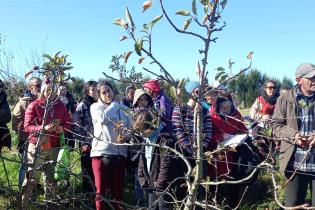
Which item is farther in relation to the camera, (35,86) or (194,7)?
(35,86)

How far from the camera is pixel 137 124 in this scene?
194 cm

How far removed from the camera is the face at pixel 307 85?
11.0 feet

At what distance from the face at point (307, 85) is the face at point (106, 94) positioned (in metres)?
1.85

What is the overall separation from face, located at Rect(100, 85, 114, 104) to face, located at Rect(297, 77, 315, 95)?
1.85m

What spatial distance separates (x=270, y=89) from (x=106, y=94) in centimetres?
254

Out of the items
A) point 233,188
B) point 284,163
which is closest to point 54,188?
point 284,163

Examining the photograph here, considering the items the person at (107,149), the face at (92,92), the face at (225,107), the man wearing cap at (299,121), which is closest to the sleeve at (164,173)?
the person at (107,149)

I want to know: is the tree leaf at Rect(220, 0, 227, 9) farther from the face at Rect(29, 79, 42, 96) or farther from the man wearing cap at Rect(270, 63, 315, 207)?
the face at Rect(29, 79, 42, 96)

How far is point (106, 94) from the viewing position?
4.33m

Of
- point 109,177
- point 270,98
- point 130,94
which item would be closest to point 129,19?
point 109,177

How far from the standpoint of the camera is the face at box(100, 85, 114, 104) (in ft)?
14.2

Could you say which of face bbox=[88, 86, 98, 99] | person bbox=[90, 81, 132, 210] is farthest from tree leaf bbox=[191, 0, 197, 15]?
face bbox=[88, 86, 98, 99]

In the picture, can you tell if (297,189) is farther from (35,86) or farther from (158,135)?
(35,86)

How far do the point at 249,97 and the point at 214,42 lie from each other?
31.7 metres
